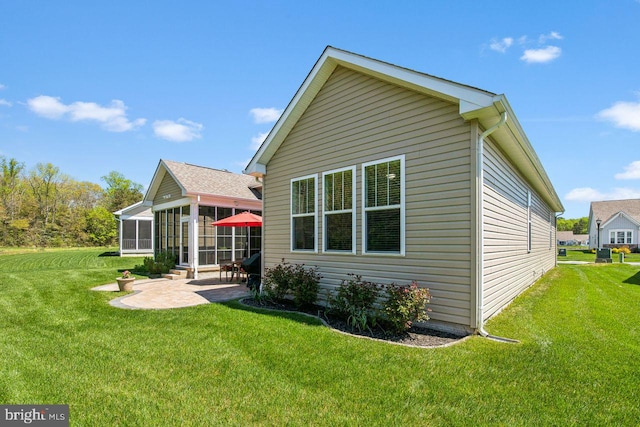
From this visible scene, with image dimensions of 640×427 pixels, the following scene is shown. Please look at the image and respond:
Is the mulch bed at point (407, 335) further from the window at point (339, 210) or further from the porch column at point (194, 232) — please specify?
the porch column at point (194, 232)

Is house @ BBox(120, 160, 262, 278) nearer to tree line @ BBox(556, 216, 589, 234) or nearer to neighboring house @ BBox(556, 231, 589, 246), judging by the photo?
neighboring house @ BBox(556, 231, 589, 246)

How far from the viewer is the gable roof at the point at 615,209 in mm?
35062

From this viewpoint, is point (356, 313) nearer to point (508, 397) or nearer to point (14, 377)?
point (508, 397)

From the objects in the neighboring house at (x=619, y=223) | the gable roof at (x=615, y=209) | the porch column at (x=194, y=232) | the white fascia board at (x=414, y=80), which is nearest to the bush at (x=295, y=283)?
the white fascia board at (x=414, y=80)

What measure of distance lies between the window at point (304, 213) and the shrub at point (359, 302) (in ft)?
5.59

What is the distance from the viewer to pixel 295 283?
673cm

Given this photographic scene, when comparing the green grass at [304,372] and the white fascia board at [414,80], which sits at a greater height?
the white fascia board at [414,80]

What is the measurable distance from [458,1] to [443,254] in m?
6.42

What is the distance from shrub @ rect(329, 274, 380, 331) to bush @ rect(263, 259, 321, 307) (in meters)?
1.06

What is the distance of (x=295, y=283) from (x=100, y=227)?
3752 cm

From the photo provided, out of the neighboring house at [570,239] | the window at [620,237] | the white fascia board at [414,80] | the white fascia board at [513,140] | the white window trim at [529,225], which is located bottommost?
the neighboring house at [570,239]

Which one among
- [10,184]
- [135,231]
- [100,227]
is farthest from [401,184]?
[10,184]

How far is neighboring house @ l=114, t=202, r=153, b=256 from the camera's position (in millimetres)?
22766

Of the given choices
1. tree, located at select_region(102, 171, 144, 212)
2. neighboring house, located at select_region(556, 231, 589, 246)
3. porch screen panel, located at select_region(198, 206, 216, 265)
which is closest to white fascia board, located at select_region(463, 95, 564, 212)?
porch screen panel, located at select_region(198, 206, 216, 265)
